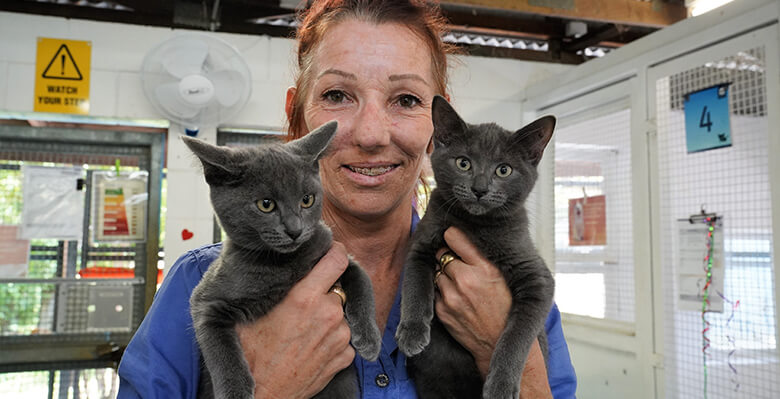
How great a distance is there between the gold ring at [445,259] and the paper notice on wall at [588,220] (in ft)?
6.28

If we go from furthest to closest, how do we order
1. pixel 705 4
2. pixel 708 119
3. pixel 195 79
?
pixel 705 4 → pixel 195 79 → pixel 708 119

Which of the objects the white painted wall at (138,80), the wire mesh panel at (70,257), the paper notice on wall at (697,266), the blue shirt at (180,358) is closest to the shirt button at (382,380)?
the blue shirt at (180,358)

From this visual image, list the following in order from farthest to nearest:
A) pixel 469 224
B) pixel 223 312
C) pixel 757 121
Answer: pixel 757 121
pixel 469 224
pixel 223 312

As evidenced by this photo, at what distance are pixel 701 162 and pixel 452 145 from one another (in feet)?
4.82

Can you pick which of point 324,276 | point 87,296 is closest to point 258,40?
point 87,296

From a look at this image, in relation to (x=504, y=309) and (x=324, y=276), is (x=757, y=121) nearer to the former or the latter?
(x=504, y=309)

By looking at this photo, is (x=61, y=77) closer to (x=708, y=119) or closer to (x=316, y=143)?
(x=316, y=143)

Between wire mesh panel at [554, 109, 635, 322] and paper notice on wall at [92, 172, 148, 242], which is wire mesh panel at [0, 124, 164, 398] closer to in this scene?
paper notice on wall at [92, 172, 148, 242]

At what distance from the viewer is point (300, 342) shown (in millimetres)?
1071

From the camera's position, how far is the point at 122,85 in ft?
9.92

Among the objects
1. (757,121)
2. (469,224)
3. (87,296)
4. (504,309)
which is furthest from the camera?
(87,296)

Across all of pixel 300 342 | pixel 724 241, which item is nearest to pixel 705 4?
pixel 724 241

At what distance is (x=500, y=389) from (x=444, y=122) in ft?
2.01

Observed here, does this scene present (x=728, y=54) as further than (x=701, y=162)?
No
